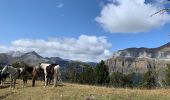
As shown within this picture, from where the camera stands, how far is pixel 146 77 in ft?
528

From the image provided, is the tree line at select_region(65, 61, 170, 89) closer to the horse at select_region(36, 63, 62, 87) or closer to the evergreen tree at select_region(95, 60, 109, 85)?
the evergreen tree at select_region(95, 60, 109, 85)

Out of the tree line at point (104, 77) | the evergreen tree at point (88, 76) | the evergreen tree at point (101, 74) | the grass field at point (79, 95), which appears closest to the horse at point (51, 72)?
the grass field at point (79, 95)

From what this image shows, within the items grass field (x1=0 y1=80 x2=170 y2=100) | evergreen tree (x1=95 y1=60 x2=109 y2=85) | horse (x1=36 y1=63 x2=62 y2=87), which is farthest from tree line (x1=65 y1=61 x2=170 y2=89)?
grass field (x1=0 y1=80 x2=170 y2=100)

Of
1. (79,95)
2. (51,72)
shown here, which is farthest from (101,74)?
(79,95)

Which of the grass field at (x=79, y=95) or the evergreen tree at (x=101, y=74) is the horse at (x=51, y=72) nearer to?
the grass field at (x=79, y=95)

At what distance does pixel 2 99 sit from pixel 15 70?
359 inches

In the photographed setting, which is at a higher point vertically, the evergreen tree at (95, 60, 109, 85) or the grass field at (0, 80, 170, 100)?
the evergreen tree at (95, 60, 109, 85)

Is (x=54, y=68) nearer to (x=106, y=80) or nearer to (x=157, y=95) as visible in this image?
(x=157, y=95)

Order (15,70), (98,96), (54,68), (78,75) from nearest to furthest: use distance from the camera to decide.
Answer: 1. (98,96)
2. (54,68)
3. (15,70)
4. (78,75)

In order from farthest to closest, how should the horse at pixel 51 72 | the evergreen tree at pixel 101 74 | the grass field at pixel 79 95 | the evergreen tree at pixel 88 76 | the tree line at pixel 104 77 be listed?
1. the evergreen tree at pixel 88 76
2. the evergreen tree at pixel 101 74
3. the tree line at pixel 104 77
4. the horse at pixel 51 72
5. the grass field at pixel 79 95

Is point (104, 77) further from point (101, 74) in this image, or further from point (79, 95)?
point (79, 95)

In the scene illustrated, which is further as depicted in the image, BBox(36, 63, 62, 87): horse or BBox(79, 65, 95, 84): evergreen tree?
BBox(79, 65, 95, 84): evergreen tree

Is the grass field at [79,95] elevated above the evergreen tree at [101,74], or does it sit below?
below

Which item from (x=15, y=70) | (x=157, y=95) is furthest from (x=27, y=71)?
(x=157, y=95)
